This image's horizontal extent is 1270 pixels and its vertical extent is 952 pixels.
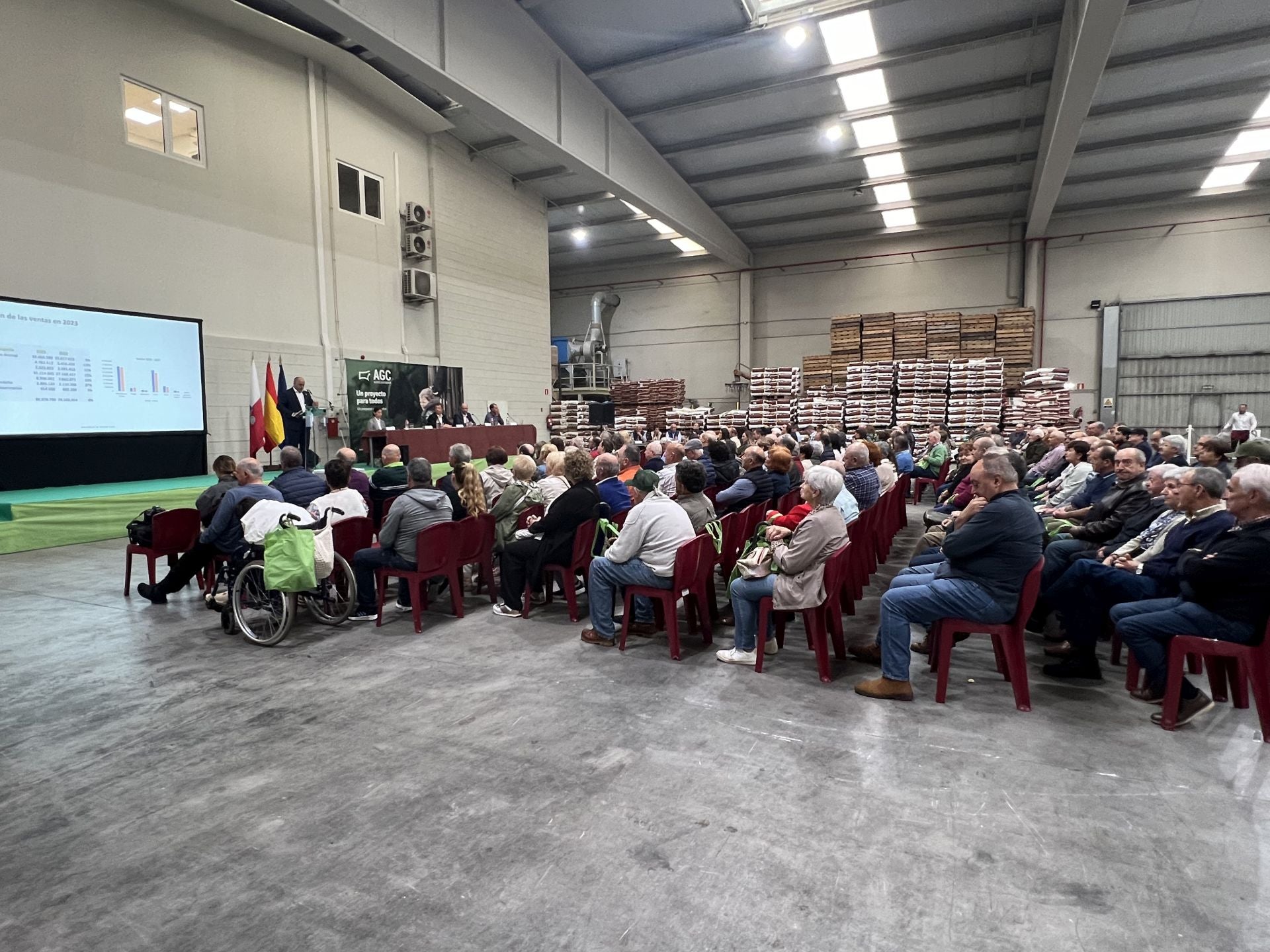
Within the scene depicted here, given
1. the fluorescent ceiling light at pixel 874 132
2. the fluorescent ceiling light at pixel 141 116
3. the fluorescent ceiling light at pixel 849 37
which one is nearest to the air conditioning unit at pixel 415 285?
the fluorescent ceiling light at pixel 141 116

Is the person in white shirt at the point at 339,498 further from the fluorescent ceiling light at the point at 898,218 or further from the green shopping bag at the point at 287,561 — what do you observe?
the fluorescent ceiling light at the point at 898,218

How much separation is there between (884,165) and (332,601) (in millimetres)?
13025

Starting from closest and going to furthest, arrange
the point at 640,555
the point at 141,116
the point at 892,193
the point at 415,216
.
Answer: the point at 640,555 → the point at 141,116 → the point at 415,216 → the point at 892,193

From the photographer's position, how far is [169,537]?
5031 mm

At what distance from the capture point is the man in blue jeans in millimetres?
2941

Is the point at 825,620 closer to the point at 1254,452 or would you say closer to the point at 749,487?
the point at 749,487

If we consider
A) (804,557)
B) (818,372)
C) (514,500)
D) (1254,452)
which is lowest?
(804,557)

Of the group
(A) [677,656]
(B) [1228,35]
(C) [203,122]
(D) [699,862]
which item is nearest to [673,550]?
(A) [677,656]

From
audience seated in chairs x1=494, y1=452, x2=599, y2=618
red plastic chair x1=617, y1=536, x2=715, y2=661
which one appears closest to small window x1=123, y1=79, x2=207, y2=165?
audience seated in chairs x1=494, y1=452, x2=599, y2=618

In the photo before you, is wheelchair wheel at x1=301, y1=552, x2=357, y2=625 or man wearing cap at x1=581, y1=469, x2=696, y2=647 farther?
wheelchair wheel at x1=301, y1=552, x2=357, y2=625

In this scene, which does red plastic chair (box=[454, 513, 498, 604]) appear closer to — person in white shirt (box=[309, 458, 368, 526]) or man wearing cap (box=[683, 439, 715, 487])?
person in white shirt (box=[309, 458, 368, 526])

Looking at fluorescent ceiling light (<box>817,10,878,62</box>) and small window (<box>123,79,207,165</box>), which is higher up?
fluorescent ceiling light (<box>817,10,878,62</box>)

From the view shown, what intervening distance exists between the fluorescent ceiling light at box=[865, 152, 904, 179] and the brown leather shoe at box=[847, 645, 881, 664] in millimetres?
11597

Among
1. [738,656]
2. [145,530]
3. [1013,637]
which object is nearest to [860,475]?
[738,656]
